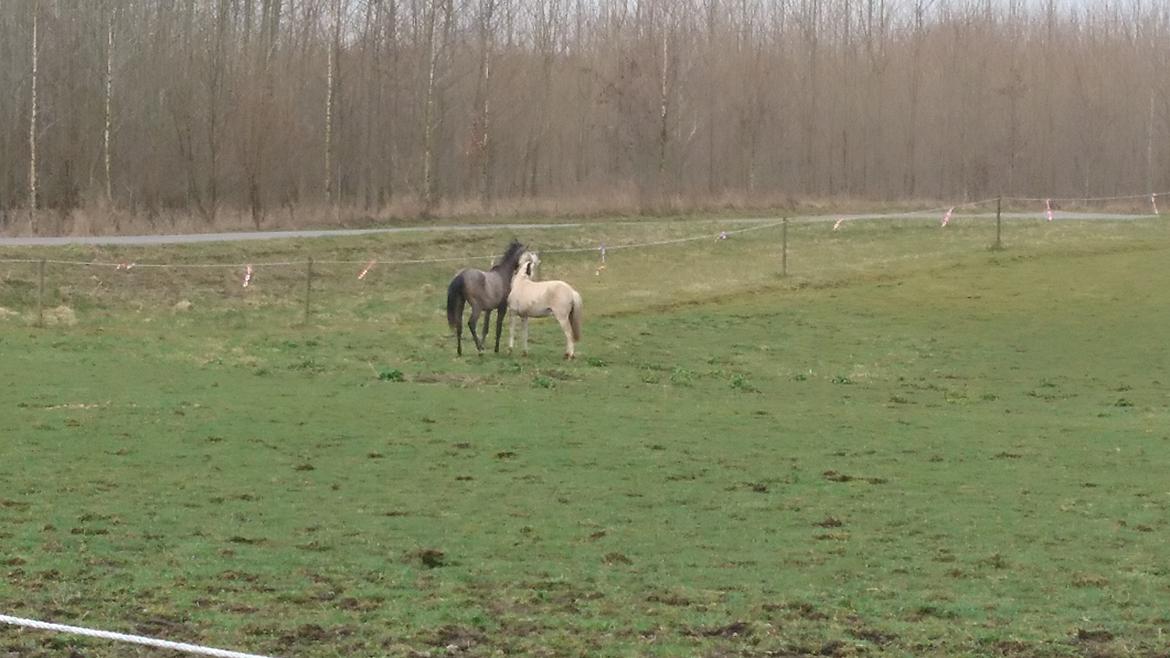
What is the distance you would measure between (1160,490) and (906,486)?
7.35 ft

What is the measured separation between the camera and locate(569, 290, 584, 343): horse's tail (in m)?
23.5

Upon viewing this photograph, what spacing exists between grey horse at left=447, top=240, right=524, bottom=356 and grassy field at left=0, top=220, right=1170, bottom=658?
0.85m

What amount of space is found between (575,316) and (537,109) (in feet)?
145

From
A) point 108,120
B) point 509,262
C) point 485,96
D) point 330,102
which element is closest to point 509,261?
point 509,262

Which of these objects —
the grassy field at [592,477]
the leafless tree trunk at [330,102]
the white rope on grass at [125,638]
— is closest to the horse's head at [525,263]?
the grassy field at [592,477]

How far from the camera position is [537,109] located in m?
Answer: 66.6

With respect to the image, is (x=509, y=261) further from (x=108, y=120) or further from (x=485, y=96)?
(x=485, y=96)

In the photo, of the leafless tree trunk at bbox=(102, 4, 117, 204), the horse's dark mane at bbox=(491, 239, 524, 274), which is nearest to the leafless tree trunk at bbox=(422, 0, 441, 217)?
the leafless tree trunk at bbox=(102, 4, 117, 204)

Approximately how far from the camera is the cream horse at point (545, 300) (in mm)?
23531

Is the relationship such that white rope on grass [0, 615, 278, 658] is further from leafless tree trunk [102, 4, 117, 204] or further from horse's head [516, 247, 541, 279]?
leafless tree trunk [102, 4, 117, 204]

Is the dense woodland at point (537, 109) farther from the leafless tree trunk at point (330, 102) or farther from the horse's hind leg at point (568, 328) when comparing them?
the horse's hind leg at point (568, 328)

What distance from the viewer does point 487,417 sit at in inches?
683

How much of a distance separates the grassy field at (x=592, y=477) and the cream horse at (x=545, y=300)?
2.03 feet

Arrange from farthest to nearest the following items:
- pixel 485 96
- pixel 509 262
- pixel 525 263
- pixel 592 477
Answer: pixel 485 96, pixel 509 262, pixel 525 263, pixel 592 477
